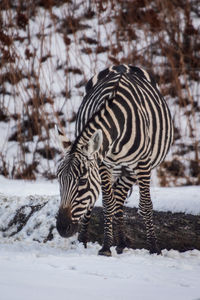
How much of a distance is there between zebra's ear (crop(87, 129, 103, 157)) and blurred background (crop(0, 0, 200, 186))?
2835 millimetres

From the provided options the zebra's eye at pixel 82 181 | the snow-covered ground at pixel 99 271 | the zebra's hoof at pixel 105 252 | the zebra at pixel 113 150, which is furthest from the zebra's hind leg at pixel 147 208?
the zebra's eye at pixel 82 181

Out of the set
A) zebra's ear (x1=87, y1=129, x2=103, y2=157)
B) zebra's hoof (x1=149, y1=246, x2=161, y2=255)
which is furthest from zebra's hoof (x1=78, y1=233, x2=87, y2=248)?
zebra's ear (x1=87, y1=129, x2=103, y2=157)

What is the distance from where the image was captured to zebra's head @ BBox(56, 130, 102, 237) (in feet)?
11.0

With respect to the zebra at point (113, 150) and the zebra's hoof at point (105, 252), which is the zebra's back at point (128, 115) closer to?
the zebra at point (113, 150)

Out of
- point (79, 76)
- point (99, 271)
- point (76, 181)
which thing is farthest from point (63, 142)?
point (79, 76)

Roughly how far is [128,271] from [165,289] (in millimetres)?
485

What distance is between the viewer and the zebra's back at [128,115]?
3.88 m

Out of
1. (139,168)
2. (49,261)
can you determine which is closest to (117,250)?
(139,168)

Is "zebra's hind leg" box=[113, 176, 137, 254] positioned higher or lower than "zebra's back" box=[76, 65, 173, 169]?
lower

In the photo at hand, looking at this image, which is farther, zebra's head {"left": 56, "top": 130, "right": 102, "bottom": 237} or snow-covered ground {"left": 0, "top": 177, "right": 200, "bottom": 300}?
zebra's head {"left": 56, "top": 130, "right": 102, "bottom": 237}

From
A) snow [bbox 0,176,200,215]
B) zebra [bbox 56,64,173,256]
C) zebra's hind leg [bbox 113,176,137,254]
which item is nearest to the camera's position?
zebra [bbox 56,64,173,256]

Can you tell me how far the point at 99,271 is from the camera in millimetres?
3211

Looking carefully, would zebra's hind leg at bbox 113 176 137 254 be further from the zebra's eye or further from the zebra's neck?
the zebra's eye

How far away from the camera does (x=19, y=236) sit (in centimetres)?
498
